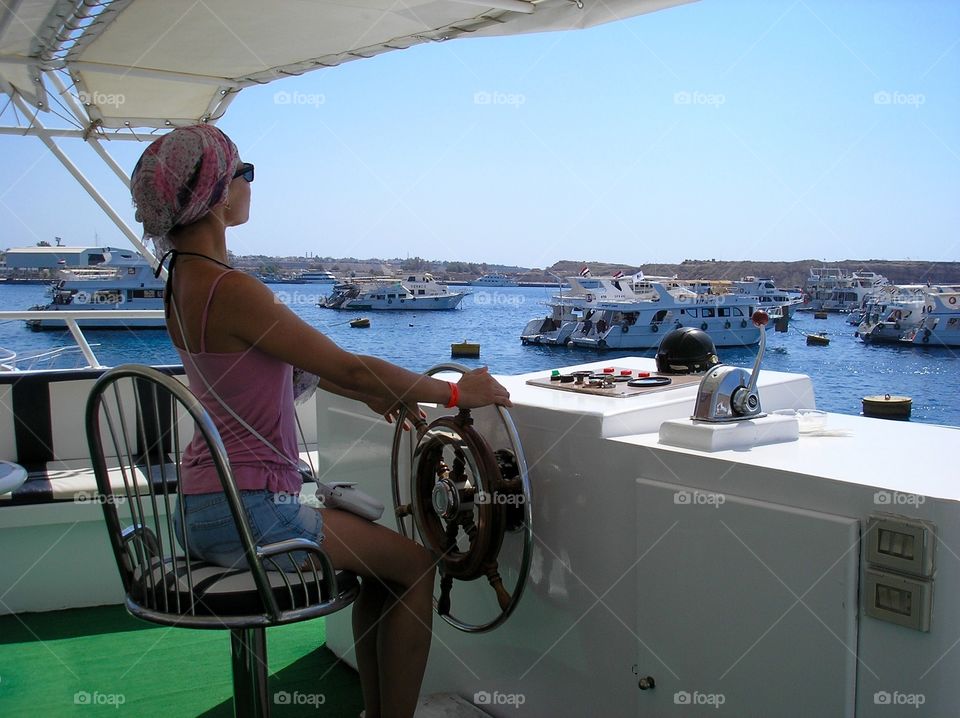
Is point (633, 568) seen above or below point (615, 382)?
below

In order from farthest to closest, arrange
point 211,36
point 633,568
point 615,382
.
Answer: point 211,36 → point 615,382 → point 633,568

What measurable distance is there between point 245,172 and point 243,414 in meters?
0.39

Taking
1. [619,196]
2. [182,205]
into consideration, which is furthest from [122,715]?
[619,196]

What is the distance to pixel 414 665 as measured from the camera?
138cm

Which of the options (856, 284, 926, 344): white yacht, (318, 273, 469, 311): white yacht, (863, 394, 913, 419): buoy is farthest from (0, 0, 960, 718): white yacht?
(318, 273, 469, 311): white yacht

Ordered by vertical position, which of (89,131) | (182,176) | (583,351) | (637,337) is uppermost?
(89,131)

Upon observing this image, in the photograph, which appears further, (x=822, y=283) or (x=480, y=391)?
(x=822, y=283)

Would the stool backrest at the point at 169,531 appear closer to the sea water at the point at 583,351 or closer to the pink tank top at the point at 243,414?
the pink tank top at the point at 243,414

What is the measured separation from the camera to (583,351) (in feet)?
74.5

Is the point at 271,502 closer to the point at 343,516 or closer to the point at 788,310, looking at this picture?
the point at 343,516

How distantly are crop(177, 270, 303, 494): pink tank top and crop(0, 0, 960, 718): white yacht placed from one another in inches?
5.5

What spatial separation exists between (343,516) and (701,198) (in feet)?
117

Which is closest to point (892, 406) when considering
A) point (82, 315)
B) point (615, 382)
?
point (615, 382)

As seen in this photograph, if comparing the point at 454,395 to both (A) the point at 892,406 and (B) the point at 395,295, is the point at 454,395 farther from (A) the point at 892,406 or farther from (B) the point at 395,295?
(B) the point at 395,295
